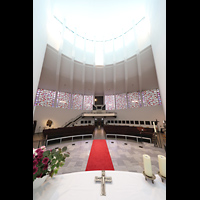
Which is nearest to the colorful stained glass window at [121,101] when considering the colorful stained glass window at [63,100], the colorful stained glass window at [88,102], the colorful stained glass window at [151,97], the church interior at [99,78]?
the church interior at [99,78]

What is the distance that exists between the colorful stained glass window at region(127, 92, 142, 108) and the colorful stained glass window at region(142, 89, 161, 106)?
65 cm

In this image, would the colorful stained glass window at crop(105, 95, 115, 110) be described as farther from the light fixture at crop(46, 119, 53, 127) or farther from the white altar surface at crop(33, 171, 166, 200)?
the white altar surface at crop(33, 171, 166, 200)

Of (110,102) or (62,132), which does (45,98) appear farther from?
(110,102)

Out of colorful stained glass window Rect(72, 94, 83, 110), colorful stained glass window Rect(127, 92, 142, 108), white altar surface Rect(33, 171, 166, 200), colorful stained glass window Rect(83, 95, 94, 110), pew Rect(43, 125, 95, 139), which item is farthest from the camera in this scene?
colorful stained glass window Rect(83, 95, 94, 110)

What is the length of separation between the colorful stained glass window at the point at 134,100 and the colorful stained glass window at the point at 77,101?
25.2ft

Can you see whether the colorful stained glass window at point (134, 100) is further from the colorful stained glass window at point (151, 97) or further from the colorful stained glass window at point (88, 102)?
the colorful stained glass window at point (88, 102)

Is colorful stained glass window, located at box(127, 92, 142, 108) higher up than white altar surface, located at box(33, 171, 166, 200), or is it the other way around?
colorful stained glass window, located at box(127, 92, 142, 108)

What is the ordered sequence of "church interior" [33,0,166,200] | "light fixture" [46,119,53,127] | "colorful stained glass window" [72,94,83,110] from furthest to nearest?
"colorful stained glass window" [72,94,83,110], "light fixture" [46,119,53,127], "church interior" [33,0,166,200]

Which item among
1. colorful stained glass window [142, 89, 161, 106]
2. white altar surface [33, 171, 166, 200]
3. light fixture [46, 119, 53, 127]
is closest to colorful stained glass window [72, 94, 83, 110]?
light fixture [46, 119, 53, 127]

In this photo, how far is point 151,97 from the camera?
10414 mm

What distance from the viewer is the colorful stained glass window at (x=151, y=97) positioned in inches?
396

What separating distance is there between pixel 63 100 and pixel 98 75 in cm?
653

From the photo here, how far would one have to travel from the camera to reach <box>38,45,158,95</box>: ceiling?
8.87 m
